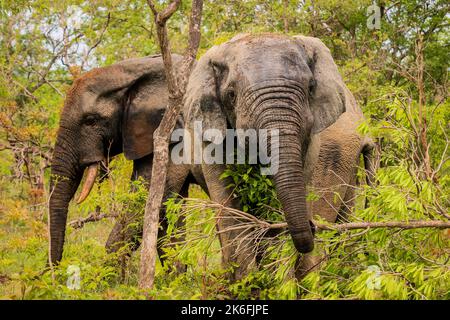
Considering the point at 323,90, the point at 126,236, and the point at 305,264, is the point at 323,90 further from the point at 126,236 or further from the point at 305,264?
the point at 126,236

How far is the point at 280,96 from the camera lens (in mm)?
5961

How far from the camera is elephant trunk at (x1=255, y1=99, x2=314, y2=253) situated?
5.73m

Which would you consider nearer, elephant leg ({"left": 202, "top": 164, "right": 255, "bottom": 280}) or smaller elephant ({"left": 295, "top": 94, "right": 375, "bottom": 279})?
elephant leg ({"left": 202, "top": 164, "right": 255, "bottom": 280})

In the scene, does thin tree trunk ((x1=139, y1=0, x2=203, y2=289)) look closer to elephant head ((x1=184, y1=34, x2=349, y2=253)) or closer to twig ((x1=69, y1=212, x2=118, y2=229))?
elephant head ((x1=184, y1=34, x2=349, y2=253))

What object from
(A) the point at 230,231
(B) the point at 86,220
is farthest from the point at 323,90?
(B) the point at 86,220

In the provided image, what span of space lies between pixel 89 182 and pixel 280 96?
3.15 m

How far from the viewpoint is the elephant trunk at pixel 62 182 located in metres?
8.37

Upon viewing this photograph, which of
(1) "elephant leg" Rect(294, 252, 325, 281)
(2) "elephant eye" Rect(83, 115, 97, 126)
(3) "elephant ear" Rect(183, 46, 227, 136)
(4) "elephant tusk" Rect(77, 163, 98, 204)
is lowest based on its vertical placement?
(1) "elephant leg" Rect(294, 252, 325, 281)

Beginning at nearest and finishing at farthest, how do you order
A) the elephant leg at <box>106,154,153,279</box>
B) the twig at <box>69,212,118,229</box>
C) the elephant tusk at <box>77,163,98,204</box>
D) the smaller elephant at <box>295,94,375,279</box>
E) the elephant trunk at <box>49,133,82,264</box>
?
the smaller elephant at <box>295,94,375,279</box>
the elephant leg at <box>106,154,153,279</box>
the elephant trunk at <box>49,133,82,264</box>
the elephant tusk at <box>77,163,98,204</box>
the twig at <box>69,212,118,229</box>

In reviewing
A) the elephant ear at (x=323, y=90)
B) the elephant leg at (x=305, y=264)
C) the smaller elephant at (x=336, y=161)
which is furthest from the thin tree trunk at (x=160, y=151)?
the smaller elephant at (x=336, y=161)

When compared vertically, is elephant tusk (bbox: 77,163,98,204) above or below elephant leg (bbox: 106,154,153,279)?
above

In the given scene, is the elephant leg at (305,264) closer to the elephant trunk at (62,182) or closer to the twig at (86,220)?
the elephant trunk at (62,182)

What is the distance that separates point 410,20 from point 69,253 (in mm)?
8153

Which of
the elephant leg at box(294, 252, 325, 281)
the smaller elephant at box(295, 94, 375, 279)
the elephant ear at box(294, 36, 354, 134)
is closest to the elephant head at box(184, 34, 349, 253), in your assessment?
the elephant ear at box(294, 36, 354, 134)
